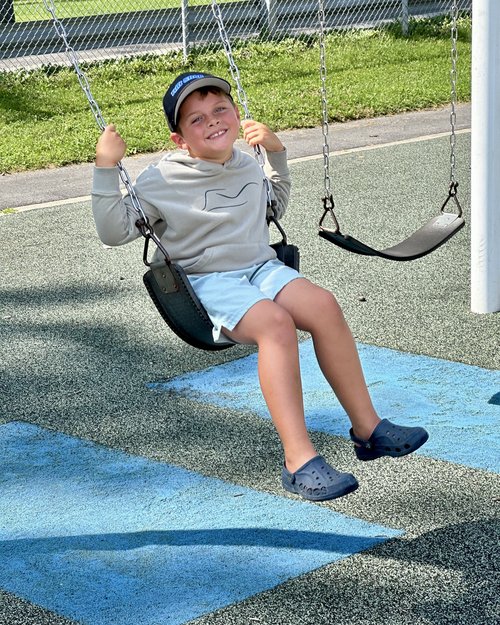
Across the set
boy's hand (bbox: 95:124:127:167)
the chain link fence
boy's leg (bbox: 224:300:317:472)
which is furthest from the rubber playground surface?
the chain link fence

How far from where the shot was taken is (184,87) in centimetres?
345

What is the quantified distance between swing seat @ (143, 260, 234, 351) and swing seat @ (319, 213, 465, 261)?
737mm

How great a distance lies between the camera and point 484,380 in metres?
4.61

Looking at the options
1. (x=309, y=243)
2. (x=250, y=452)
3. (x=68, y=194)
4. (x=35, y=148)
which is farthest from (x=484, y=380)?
(x=35, y=148)

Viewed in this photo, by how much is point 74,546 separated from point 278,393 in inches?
29.4

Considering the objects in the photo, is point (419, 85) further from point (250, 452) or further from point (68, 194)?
point (250, 452)

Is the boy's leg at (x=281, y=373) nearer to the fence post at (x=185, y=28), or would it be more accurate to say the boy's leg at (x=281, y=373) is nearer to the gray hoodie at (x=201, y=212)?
the gray hoodie at (x=201, y=212)

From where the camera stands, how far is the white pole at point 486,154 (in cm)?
525

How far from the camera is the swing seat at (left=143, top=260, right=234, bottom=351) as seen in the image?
10.8 feet

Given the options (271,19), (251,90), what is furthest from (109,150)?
(271,19)

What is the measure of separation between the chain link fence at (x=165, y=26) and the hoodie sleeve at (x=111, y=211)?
376 inches

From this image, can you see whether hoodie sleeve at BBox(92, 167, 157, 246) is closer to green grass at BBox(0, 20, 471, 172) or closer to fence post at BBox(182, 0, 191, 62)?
green grass at BBox(0, 20, 471, 172)

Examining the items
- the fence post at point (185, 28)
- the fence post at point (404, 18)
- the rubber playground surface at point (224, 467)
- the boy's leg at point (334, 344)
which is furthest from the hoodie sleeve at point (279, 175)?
the fence post at point (404, 18)

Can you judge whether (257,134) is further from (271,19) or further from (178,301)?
(271,19)
